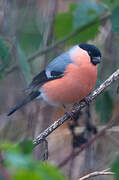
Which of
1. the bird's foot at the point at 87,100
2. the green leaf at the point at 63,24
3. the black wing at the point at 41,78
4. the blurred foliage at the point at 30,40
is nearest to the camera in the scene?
the bird's foot at the point at 87,100

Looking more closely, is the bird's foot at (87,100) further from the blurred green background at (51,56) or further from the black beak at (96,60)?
the black beak at (96,60)

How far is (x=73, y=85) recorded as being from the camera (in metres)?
2.55

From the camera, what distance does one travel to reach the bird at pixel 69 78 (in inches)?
101

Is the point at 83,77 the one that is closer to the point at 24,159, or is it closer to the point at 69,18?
the point at 69,18

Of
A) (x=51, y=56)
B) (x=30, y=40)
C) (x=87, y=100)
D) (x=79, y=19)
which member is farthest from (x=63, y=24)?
(x=51, y=56)

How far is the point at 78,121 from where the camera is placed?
298cm

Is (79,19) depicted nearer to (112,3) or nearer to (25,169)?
Result: (112,3)

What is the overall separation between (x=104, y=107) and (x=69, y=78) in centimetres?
44

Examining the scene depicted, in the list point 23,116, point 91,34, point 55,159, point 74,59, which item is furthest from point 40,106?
point 55,159

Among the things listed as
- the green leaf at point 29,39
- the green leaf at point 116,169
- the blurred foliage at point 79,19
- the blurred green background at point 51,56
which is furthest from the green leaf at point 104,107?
the green leaf at point 116,169

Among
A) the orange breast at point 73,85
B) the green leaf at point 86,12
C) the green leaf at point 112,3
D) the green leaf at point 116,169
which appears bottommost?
the green leaf at point 116,169

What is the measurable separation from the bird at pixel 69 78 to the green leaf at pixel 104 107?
0.26 metres

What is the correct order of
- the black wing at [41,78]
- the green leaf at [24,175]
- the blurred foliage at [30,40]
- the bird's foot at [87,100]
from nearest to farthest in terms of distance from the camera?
1. the green leaf at [24,175]
2. the bird's foot at [87,100]
3. the black wing at [41,78]
4. the blurred foliage at [30,40]

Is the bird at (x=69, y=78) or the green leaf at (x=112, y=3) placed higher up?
the green leaf at (x=112, y=3)
